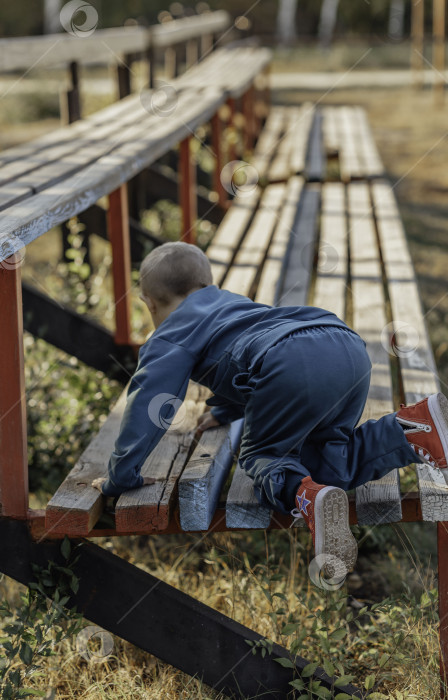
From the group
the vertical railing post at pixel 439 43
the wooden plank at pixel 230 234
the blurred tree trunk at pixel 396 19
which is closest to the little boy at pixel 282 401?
the wooden plank at pixel 230 234

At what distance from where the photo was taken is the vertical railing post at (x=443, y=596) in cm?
216

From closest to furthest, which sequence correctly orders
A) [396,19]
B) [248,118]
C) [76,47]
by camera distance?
1. [76,47]
2. [248,118]
3. [396,19]

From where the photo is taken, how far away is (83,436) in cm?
345

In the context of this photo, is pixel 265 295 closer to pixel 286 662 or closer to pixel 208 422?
pixel 208 422

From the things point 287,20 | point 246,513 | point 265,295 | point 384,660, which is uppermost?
point 246,513

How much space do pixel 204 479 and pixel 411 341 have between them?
1.30 metres

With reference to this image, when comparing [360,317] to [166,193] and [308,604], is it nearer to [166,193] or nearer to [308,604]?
[308,604]

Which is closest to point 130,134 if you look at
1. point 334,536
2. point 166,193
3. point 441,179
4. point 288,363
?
point 166,193

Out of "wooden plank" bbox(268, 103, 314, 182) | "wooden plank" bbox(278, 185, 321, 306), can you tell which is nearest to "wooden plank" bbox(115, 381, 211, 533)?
"wooden plank" bbox(278, 185, 321, 306)

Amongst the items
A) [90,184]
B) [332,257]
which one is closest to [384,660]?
[90,184]

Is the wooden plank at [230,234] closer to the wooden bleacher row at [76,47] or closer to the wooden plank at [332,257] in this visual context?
the wooden plank at [332,257]

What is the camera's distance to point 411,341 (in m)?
3.14

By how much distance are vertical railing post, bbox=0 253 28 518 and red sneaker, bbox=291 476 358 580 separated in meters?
0.71

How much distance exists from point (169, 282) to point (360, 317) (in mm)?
1241
